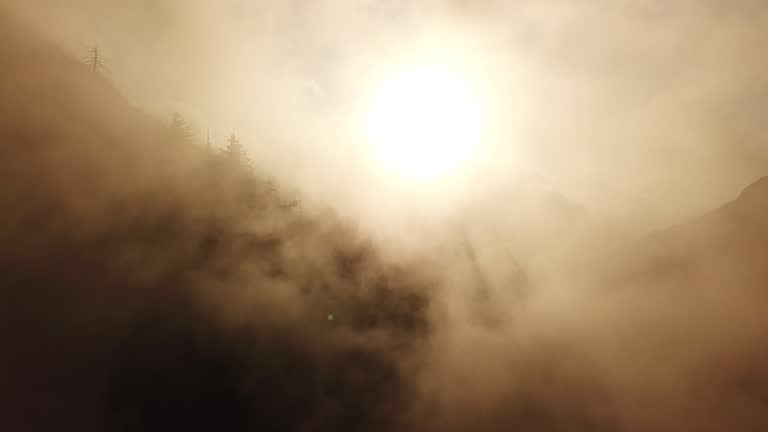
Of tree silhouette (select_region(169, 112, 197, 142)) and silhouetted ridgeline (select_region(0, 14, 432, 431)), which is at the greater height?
tree silhouette (select_region(169, 112, 197, 142))

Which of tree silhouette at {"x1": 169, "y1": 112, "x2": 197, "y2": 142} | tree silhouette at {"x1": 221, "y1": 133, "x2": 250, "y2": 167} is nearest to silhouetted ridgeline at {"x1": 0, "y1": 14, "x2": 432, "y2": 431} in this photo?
tree silhouette at {"x1": 169, "y1": 112, "x2": 197, "y2": 142}

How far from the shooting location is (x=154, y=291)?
26078 mm

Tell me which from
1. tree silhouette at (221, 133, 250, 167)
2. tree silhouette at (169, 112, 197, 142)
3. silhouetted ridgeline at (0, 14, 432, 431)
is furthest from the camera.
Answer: tree silhouette at (221, 133, 250, 167)

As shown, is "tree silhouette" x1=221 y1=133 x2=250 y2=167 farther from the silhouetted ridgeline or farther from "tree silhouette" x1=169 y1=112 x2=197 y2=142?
"tree silhouette" x1=169 y1=112 x2=197 y2=142

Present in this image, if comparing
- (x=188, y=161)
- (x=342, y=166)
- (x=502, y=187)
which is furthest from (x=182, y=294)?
(x=502, y=187)

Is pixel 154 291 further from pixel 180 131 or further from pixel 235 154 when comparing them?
pixel 235 154

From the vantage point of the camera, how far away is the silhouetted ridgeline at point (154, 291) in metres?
20.7

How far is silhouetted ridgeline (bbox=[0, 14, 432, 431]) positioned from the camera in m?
20.7

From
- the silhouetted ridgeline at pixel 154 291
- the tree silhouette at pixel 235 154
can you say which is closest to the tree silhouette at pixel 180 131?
the silhouetted ridgeline at pixel 154 291

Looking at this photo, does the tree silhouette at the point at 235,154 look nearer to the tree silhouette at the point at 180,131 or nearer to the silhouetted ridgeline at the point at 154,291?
the silhouetted ridgeline at the point at 154,291

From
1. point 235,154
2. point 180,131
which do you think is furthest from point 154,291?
point 235,154

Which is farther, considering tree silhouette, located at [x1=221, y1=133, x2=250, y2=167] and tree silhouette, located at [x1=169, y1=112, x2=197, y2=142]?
tree silhouette, located at [x1=221, y1=133, x2=250, y2=167]

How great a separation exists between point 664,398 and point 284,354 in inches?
1886

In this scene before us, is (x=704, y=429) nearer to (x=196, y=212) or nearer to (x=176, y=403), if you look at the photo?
(x=176, y=403)
